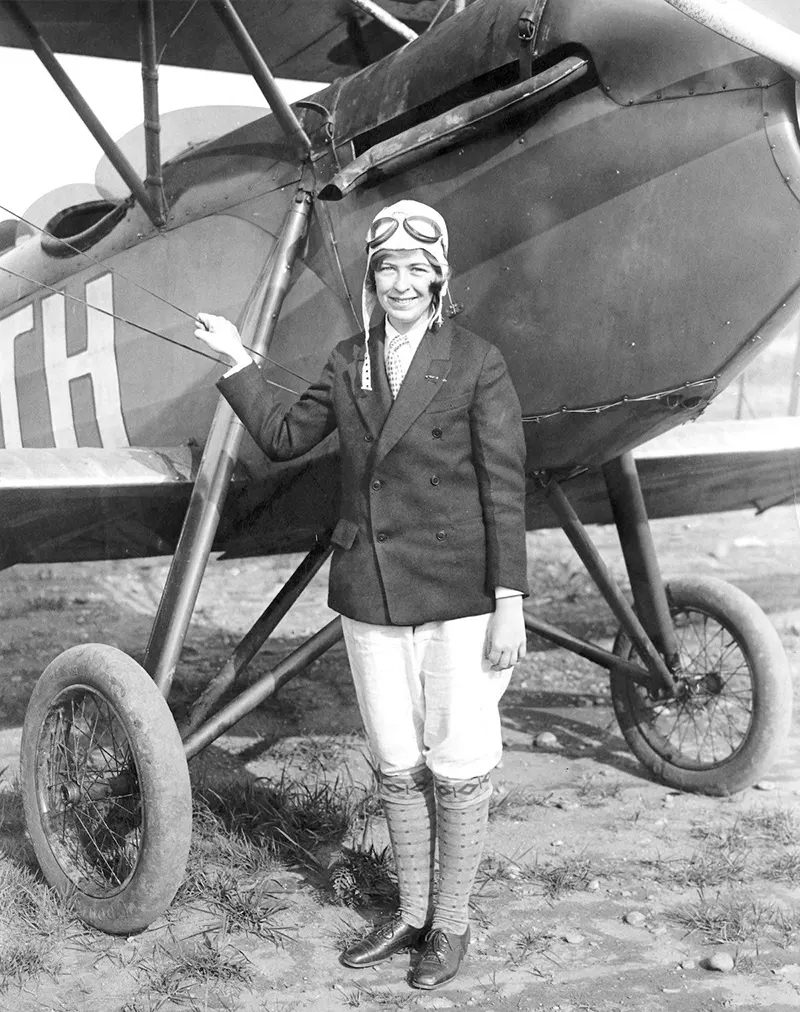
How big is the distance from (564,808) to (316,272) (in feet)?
6.49

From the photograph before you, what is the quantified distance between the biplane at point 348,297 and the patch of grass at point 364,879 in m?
0.48

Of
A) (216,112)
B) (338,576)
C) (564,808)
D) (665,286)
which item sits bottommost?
(564,808)

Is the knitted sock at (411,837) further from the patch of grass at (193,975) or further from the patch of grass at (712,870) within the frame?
the patch of grass at (712,870)

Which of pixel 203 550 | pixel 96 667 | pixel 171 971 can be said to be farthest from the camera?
pixel 203 550

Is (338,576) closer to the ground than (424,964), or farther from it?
farther from it

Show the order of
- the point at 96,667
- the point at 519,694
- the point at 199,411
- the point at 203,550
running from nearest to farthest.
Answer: the point at 96,667 → the point at 203,550 → the point at 199,411 → the point at 519,694

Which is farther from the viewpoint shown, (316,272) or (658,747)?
(658,747)

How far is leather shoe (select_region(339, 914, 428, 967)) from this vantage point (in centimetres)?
270

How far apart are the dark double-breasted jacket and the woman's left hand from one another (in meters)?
0.04

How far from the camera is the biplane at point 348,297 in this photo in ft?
8.70

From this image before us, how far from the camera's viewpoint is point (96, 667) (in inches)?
117

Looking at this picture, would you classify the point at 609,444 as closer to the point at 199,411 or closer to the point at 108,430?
the point at 199,411

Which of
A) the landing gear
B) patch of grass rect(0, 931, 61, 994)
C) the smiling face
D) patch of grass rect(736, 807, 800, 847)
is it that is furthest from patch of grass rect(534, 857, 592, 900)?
the smiling face

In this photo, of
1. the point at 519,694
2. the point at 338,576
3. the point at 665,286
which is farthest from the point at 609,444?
the point at 519,694
